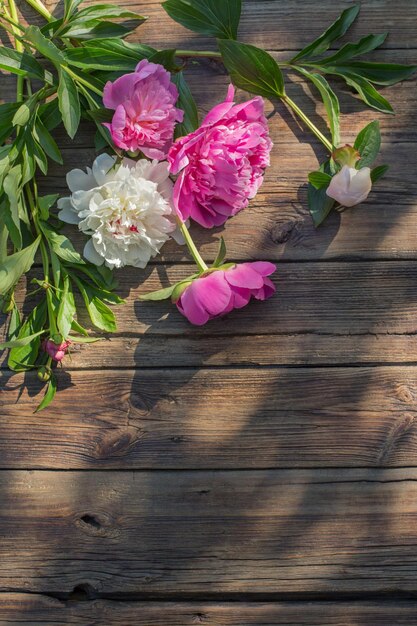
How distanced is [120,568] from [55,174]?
743 mm

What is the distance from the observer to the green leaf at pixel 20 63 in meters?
1.31

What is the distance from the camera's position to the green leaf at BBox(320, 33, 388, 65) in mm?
1411

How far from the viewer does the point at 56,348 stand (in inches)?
51.7

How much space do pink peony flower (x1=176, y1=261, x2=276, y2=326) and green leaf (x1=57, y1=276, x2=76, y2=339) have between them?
19 cm

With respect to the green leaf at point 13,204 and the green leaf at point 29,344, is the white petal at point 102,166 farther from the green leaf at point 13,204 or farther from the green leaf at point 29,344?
the green leaf at point 29,344

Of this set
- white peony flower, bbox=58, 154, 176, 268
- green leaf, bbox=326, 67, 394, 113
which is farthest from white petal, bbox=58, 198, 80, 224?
green leaf, bbox=326, 67, 394, 113

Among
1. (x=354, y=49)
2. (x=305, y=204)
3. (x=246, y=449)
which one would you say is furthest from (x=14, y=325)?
(x=354, y=49)

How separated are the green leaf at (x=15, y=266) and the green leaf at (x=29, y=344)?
70mm

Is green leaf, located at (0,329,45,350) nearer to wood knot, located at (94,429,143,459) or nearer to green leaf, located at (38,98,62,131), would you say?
wood knot, located at (94,429,143,459)

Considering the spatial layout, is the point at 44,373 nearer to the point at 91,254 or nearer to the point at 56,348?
the point at 56,348

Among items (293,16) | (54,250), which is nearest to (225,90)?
(293,16)

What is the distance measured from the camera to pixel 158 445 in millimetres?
1345

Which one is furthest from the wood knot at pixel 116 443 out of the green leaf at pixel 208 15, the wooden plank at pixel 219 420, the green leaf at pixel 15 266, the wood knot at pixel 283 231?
the green leaf at pixel 208 15

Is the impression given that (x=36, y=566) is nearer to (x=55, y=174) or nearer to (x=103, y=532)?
(x=103, y=532)
